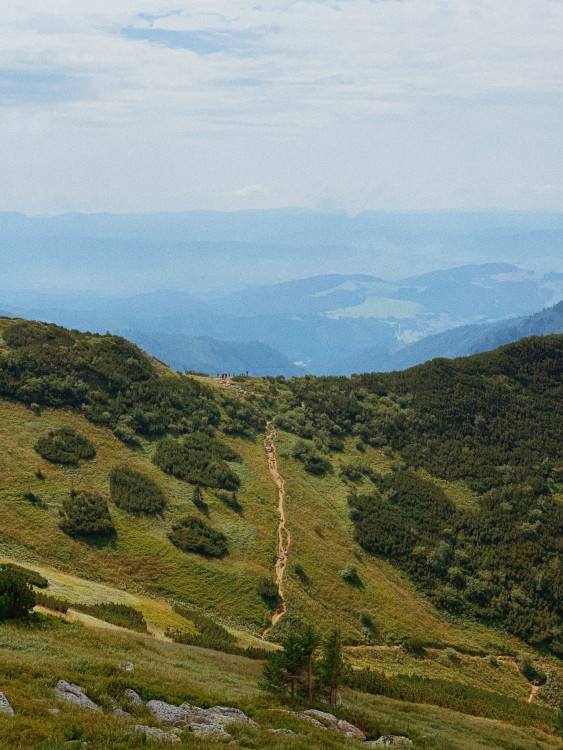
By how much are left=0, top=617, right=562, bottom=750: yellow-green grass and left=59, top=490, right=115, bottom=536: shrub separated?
64.1 feet

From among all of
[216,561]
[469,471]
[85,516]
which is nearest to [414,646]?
[216,561]

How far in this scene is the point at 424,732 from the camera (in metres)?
24.5

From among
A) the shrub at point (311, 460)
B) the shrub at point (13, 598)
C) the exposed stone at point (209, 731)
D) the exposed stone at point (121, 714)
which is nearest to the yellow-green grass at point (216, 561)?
the shrub at point (311, 460)

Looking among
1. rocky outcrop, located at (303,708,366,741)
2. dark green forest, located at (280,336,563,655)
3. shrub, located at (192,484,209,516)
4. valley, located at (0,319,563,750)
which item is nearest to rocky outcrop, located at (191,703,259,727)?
valley, located at (0,319,563,750)

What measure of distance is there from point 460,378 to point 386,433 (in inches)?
733

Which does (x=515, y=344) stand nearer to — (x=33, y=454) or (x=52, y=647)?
(x=33, y=454)

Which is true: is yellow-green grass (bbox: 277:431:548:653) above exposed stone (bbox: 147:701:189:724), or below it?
below

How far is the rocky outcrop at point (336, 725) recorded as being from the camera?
871 inches

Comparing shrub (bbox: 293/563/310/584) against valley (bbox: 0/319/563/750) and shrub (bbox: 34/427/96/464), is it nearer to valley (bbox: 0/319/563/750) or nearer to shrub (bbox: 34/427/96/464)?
valley (bbox: 0/319/563/750)

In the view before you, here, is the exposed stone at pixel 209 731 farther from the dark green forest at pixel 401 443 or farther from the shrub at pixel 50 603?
the dark green forest at pixel 401 443

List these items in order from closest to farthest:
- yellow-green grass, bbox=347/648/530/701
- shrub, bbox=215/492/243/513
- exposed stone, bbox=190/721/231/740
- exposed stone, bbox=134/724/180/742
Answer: exposed stone, bbox=134/724/180/742 → exposed stone, bbox=190/721/231/740 → yellow-green grass, bbox=347/648/530/701 → shrub, bbox=215/492/243/513

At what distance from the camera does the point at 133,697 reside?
19.0 metres

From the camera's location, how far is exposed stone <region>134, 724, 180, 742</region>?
15.7 meters

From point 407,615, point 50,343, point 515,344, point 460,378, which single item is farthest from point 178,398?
point 515,344
